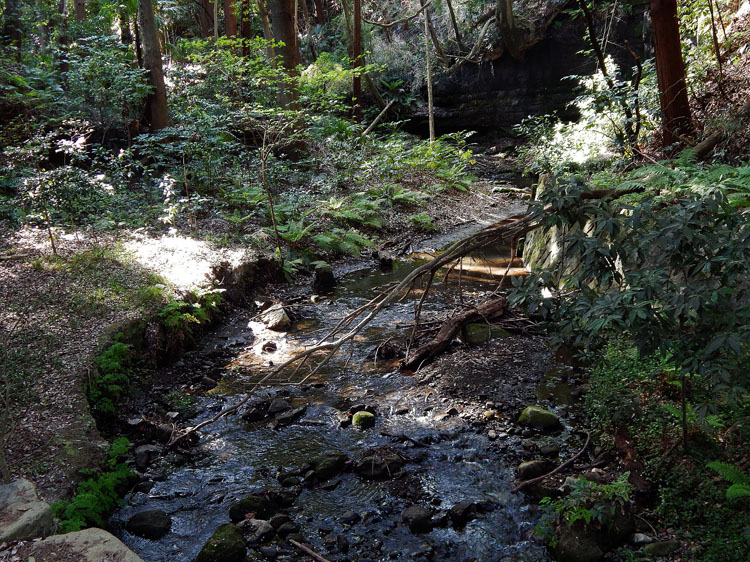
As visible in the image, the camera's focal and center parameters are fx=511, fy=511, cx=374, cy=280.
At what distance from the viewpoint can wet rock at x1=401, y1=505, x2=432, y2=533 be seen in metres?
4.02

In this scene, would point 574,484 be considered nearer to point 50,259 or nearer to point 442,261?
point 442,261

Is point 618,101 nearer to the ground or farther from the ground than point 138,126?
nearer to the ground

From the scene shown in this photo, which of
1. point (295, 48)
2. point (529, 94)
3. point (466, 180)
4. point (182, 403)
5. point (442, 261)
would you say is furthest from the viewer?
point (529, 94)

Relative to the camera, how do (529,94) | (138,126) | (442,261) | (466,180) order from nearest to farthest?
(442,261)
(138,126)
(466,180)
(529,94)

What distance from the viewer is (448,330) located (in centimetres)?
696

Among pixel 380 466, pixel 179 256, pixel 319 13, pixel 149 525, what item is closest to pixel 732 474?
pixel 380 466

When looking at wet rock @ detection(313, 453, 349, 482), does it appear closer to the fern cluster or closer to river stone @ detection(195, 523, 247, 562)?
river stone @ detection(195, 523, 247, 562)

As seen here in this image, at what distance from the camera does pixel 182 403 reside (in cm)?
607

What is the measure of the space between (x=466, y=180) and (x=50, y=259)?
44.8ft

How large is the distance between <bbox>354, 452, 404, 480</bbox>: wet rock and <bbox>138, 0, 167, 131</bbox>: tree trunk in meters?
11.8

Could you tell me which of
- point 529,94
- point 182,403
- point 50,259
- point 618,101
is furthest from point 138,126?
point 529,94

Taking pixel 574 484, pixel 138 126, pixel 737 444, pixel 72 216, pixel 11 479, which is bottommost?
pixel 574 484

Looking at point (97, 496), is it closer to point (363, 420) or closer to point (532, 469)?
point (363, 420)

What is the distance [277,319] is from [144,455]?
3.58 m
